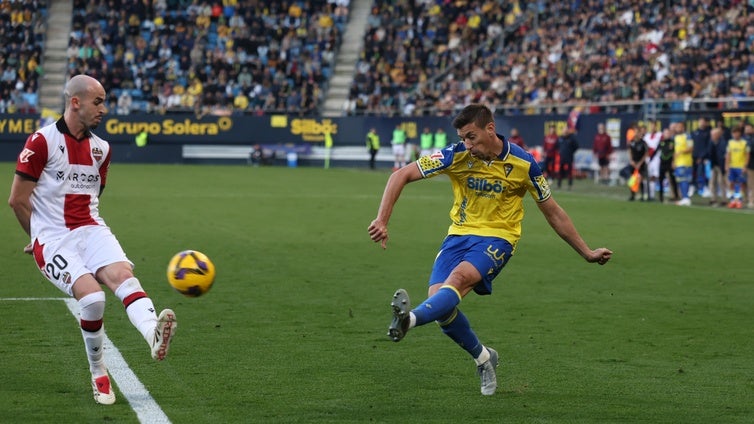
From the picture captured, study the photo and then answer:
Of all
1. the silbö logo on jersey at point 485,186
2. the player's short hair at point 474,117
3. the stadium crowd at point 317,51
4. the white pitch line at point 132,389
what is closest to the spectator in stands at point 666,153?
the stadium crowd at point 317,51

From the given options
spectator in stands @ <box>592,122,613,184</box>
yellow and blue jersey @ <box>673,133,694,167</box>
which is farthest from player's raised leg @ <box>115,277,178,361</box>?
spectator in stands @ <box>592,122,613,184</box>

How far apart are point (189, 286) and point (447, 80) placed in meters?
45.4

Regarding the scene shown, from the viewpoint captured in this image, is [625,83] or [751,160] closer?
[751,160]

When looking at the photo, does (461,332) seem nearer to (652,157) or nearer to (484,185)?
(484,185)

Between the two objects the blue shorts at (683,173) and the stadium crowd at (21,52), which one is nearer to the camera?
the blue shorts at (683,173)

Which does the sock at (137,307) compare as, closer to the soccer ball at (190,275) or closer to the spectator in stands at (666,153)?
the soccer ball at (190,275)

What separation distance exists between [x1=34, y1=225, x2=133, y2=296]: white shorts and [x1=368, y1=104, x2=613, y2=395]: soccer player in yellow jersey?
66.6 inches

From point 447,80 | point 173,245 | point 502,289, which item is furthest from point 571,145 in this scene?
point 502,289

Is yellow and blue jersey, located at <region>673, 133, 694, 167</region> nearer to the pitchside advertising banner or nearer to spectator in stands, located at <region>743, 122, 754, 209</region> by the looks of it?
spectator in stands, located at <region>743, 122, 754, 209</region>

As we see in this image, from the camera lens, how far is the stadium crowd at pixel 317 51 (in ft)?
148

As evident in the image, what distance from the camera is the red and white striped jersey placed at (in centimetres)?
727

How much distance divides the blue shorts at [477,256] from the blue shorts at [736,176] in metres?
21.3

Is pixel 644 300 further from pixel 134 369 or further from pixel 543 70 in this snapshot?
pixel 543 70

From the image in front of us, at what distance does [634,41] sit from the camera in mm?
42031
